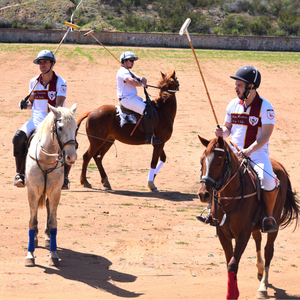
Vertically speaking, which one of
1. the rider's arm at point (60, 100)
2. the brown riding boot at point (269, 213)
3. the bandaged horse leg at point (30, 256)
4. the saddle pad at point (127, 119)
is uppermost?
the rider's arm at point (60, 100)

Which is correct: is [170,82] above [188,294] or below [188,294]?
above

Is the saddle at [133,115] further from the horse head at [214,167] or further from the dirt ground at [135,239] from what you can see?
the horse head at [214,167]

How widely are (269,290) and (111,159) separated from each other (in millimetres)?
9136

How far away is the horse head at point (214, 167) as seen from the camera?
483cm

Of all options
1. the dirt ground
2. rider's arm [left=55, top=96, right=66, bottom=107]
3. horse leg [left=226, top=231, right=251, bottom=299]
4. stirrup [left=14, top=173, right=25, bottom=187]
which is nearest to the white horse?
the dirt ground

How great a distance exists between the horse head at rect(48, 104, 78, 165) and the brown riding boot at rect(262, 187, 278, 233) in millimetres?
2539

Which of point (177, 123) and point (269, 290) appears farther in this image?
point (177, 123)

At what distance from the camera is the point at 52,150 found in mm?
6406

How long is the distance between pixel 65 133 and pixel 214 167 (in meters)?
2.16

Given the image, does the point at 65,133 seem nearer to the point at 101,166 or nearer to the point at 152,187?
the point at 152,187

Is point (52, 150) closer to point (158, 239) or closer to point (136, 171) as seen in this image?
point (158, 239)

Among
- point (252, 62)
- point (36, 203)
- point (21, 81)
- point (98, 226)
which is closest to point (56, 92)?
point (36, 203)

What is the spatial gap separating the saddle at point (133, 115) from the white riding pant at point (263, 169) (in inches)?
219

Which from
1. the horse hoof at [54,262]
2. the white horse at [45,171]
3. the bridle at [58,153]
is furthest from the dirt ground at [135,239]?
the bridle at [58,153]
